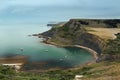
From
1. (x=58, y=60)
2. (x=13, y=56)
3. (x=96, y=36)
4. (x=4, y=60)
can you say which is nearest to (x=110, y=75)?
(x=58, y=60)

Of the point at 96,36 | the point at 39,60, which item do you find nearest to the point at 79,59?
the point at 39,60

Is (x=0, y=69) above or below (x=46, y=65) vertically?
above

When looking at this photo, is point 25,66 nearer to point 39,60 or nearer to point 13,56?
point 39,60

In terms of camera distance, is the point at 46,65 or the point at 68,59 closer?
the point at 46,65

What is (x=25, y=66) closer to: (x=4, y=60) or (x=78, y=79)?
(x=4, y=60)

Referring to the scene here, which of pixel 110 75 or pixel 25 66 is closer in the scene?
pixel 110 75

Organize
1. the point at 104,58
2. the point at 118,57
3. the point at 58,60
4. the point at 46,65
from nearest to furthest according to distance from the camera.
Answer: the point at 118,57
the point at 104,58
the point at 46,65
the point at 58,60

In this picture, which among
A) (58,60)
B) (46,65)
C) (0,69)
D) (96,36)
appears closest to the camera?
(0,69)

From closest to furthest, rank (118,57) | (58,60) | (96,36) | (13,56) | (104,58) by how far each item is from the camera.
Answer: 1. (118,57)
2. (104,58)
3. (58,60)
4. (13,56)
5. (96,36)

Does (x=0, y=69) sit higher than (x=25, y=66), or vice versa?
(x=0, y=69)
